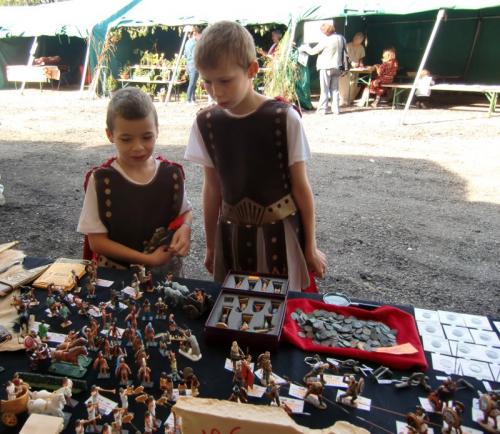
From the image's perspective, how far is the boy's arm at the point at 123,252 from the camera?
6.33ft

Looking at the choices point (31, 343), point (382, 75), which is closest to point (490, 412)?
point (31, 343)

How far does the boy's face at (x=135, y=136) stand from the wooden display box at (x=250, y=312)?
644 millimetres

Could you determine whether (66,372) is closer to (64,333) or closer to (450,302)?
(64,333)

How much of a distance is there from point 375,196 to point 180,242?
3.49 metres

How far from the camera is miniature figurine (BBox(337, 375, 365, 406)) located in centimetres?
115

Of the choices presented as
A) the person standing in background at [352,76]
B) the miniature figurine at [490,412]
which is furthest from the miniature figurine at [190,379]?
the person standing in background at [352,76]

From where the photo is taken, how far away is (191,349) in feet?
4.41

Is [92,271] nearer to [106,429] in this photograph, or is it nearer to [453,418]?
[106,429]

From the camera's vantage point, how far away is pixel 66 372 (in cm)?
127

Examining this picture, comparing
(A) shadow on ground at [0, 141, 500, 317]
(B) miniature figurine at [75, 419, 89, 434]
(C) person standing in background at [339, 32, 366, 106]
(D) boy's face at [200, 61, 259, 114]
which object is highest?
(C) person standing in background at [339, 32, 366, 106]

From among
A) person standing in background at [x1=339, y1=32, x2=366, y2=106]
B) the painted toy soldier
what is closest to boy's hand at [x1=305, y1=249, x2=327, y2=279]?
the painted toy soldier

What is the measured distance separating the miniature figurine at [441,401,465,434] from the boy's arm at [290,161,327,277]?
3.09ft

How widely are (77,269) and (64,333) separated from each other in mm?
384

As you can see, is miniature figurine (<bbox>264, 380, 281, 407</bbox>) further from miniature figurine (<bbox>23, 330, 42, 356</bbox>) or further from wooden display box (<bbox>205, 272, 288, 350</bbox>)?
miniature figurine (<bbox>23, 330, 42, 356</bbox>)
